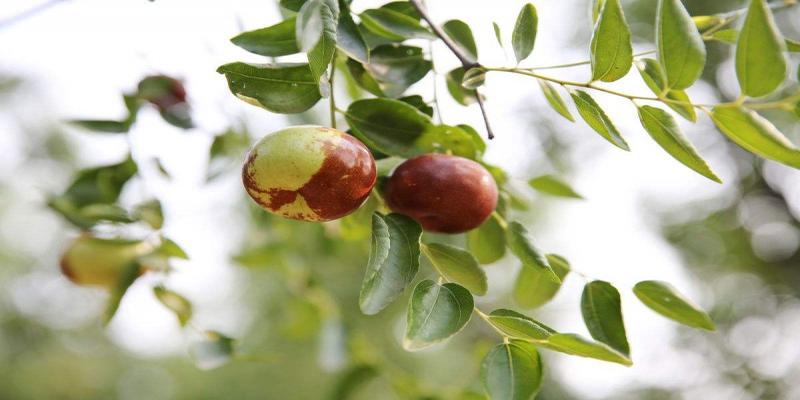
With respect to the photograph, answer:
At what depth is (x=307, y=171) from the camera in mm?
726

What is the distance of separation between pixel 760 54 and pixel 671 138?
12 cm

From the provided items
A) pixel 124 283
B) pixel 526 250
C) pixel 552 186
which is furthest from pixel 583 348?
pixel 124 283

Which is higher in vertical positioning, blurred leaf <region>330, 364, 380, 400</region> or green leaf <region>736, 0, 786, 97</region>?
green leaf <region>736, 0, 786, 97</region>

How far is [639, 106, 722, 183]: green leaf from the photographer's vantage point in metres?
0.68

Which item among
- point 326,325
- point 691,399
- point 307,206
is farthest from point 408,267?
point 691,399

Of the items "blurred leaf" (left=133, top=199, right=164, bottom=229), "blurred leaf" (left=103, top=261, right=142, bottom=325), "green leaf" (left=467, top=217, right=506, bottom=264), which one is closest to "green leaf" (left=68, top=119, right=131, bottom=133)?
"blurred leaf" (left=133, top=199, right=164, bottom=229)

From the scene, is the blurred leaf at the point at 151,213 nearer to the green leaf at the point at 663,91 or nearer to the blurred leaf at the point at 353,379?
the blurred leaf at the point at 353,379

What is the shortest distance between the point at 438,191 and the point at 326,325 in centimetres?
84

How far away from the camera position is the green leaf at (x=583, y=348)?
1.97ft

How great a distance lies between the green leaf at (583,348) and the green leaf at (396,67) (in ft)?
1.25

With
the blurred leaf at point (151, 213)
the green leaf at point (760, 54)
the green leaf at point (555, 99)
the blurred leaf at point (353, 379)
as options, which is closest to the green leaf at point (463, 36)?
the green leaf at point (555, 99)

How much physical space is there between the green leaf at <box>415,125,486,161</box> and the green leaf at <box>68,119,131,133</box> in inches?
25.0

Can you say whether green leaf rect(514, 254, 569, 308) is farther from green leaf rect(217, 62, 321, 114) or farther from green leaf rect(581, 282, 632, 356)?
green leaf rect(217, 62, 321, 114)

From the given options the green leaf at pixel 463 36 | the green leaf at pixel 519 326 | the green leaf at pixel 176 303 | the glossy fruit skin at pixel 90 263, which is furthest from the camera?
the glossy fruit skin at pixel 90 263
